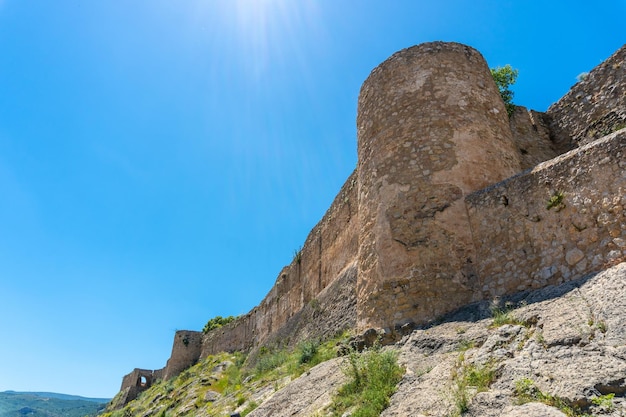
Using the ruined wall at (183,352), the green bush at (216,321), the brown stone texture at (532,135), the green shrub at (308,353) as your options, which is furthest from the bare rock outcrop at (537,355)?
the green bush at (216,321)

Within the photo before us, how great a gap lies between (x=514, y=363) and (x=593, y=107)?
776 cm

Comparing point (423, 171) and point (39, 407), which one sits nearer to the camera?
point (423, 171)

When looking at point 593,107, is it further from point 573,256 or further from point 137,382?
point 137,382

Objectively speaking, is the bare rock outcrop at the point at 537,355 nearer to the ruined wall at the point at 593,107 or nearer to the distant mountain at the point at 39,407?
the ruined wall at the point at 593,107

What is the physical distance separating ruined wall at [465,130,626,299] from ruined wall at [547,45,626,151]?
366 cm

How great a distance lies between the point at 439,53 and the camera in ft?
29.6

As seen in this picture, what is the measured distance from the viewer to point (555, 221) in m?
6.13

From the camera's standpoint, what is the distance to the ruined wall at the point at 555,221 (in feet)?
18.1

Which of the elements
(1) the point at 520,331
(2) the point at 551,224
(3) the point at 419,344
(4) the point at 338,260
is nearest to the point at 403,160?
(2) the point at 551,224

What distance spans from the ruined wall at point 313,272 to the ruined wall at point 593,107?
Answer: 19.4ft

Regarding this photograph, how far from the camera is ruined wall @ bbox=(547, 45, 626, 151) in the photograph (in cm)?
915

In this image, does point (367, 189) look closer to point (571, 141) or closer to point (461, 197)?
point (461, 197)

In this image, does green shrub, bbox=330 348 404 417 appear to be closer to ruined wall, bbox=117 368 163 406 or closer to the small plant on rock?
the small plant on rock

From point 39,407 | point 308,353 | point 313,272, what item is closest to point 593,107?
point 308,353
